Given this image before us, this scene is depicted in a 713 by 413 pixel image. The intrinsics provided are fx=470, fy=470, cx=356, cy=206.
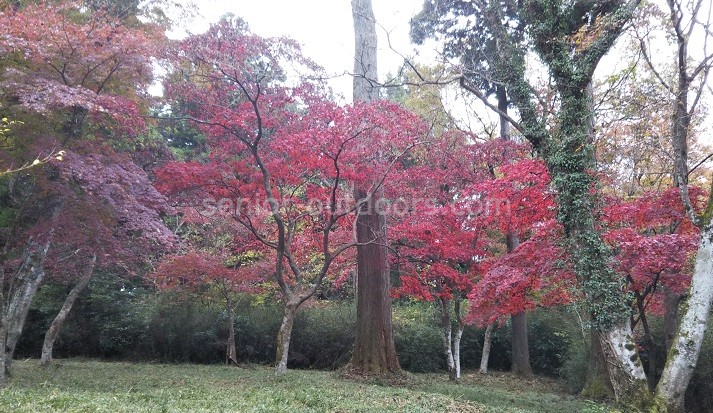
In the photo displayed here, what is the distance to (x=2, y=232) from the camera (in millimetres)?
7523

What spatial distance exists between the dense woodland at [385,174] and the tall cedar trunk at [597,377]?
64mm

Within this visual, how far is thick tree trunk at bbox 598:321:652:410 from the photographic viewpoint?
560 cm

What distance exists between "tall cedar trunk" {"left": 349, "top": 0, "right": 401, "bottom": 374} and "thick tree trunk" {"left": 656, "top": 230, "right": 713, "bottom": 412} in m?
4.22

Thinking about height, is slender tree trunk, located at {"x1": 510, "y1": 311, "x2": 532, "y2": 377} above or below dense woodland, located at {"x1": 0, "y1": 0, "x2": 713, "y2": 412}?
below

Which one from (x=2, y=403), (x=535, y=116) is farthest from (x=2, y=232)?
(x=535, y=116)

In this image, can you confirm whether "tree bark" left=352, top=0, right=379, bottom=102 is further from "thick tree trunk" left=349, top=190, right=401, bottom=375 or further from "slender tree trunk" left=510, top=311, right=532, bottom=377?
"slender tree trunk" left=510, top=311, right=532, bottom=377

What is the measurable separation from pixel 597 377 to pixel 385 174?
565 cm

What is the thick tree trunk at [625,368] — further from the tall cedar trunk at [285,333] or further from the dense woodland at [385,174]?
the tall cedar trunk at [285,333]

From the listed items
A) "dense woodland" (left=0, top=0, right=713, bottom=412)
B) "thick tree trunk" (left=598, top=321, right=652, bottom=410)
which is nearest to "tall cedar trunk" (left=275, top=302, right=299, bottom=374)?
"dense woodland" (left=0, top=0, right=713, bottom=412)

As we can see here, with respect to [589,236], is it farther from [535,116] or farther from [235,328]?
[235,328]

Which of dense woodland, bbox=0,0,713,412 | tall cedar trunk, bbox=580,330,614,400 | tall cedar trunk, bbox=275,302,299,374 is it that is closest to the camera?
dense woodland, bbox=0,0,713,412

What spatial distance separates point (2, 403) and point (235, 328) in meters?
9.35

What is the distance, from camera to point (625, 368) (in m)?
5.73

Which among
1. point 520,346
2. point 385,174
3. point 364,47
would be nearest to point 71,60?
point 385,174
